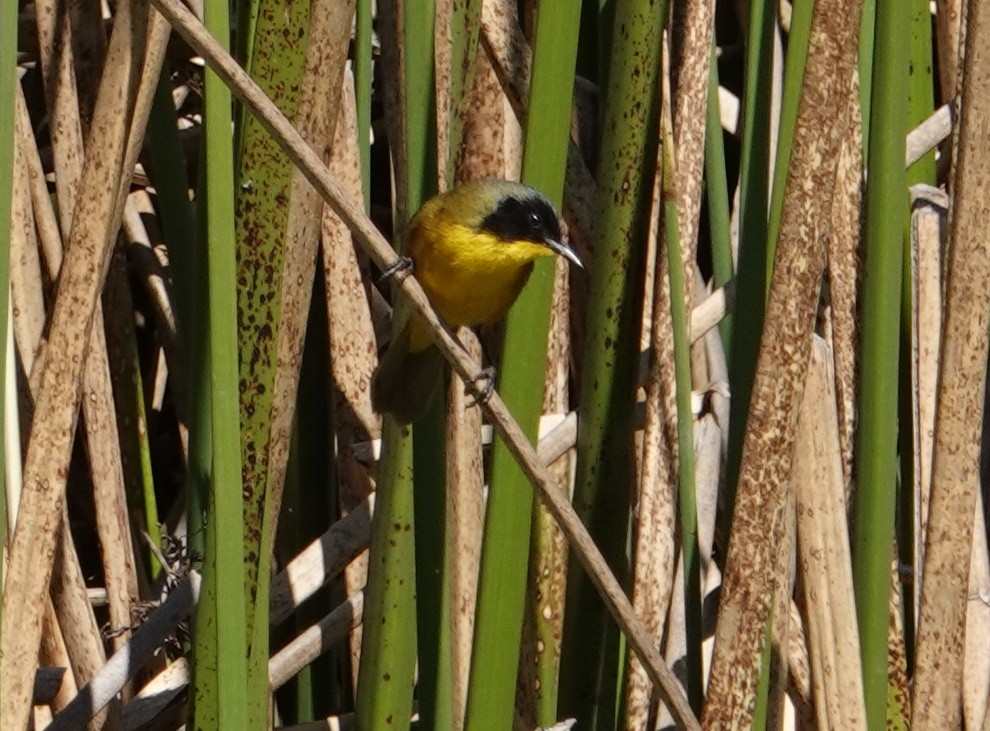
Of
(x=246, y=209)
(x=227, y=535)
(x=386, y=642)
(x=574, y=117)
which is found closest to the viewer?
(x=227, y=535)

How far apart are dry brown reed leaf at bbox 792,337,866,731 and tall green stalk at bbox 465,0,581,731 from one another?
0.42 m

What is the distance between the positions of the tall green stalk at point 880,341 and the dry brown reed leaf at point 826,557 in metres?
0.03

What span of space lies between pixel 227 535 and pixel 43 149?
5.22ft

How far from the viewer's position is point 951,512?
1758 mm

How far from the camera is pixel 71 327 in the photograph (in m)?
1.51

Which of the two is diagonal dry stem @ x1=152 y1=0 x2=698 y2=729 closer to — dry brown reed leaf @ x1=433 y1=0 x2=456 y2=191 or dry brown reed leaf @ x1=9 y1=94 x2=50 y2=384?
dry brown reed leaf @ x1=433 y1=0 x2=456 y2=191

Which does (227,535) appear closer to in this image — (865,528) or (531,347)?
(531,347)

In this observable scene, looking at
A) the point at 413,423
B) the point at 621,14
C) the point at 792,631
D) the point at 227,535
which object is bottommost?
the point at 792,631

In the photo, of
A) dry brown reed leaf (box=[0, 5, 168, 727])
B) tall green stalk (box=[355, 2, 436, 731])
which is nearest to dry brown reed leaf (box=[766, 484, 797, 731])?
tall green stalk (box=[355, 2, 436, 731])

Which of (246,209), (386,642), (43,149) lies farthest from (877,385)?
(43,149)

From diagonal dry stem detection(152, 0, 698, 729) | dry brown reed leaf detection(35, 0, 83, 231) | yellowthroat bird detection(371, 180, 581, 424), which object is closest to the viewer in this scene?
diagonal dry stem detection(152, 0, 698, 729)

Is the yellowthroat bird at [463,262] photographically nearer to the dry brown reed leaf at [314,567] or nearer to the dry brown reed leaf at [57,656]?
the dry brown reed leaf at [314,567]

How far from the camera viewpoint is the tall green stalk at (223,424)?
1.24 metres

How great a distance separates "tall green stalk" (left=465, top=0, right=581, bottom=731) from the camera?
57.2 inches
